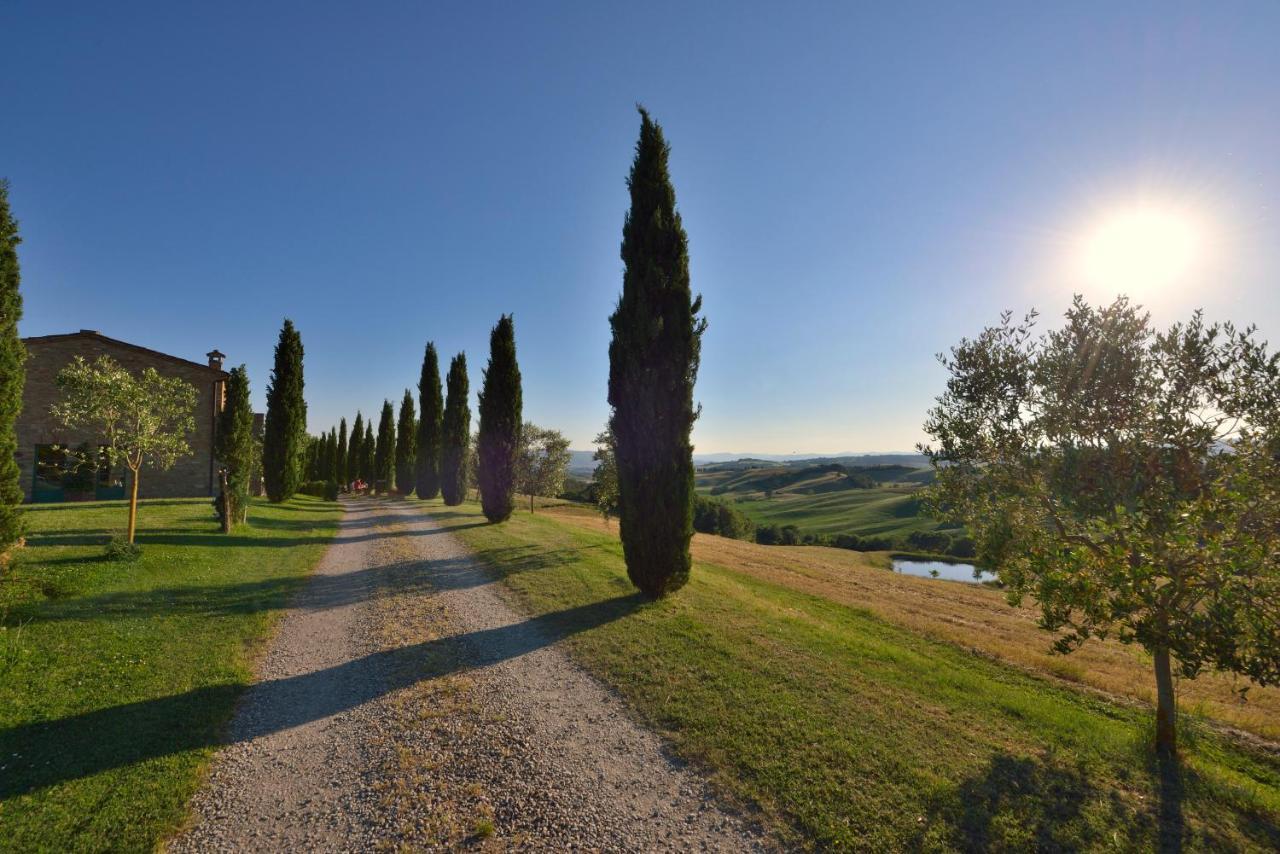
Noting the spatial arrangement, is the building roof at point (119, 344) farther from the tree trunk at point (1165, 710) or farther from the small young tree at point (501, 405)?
the tree trunk at point (1165, 710)

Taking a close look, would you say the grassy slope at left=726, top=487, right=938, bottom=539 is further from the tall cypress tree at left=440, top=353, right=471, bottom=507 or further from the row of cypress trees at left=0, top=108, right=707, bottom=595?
the row of cypress trees at left=0, top=108, right=707, bottom=595

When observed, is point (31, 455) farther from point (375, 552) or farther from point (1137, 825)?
point (1137, 825)

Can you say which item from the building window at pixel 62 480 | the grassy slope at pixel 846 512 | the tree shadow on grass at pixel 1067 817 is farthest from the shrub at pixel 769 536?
the tree shadow on grass at pixel 1067 817

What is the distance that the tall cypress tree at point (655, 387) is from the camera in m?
13.3

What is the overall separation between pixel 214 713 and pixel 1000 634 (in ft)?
63.0

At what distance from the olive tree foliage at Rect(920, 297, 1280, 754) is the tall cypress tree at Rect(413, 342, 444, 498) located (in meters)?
37.8

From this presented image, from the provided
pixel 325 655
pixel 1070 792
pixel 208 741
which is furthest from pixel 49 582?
pixel 1070 792

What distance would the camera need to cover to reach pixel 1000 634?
15.8 meters

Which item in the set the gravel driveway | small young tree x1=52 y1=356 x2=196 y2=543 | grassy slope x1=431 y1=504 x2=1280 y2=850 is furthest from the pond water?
small young tree x1=52 y1=356 x2=196 y2=543

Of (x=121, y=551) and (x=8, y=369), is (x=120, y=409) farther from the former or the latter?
(x=8, y=369)

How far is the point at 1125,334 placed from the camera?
24.9 feet

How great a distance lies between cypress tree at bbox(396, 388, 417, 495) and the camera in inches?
1839

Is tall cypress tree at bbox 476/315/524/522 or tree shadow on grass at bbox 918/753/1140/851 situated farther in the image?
tall cypress tree at bbox 476/315/524/522

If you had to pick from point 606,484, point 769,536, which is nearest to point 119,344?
point 606,484
